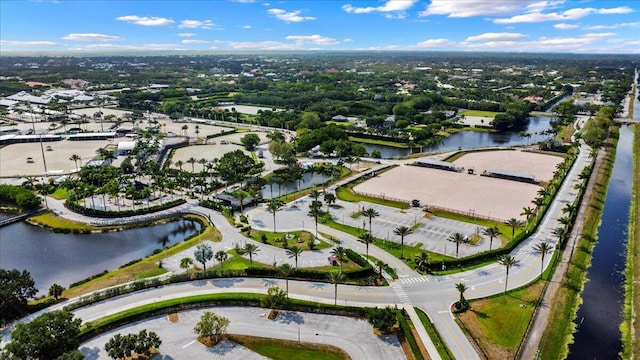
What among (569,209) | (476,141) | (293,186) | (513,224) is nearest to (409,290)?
(513,224)

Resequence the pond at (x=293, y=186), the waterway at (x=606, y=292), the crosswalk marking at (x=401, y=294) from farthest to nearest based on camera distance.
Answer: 1. the pond at (x=293, y=186)
2. the crosswalk marking at (x=401, y=294)
3. the waterway at (x=606, y=292)

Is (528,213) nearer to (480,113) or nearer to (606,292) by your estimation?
(606,292)

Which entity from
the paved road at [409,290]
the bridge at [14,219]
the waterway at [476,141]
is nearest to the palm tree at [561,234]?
the paved road at [409,290]

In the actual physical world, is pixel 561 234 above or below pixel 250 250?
below

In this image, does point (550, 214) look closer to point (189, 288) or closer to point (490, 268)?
point (490, 268)

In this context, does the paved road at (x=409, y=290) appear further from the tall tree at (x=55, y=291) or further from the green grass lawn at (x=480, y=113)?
the green grass lawn at (x=480, y=113)
